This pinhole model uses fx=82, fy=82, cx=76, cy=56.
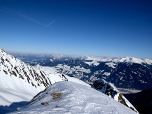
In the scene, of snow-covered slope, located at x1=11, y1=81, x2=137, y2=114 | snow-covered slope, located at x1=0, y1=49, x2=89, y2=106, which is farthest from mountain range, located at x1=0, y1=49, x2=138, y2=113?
snow-covered slope, located at x1=11, y1=81, x2=137, y2=114

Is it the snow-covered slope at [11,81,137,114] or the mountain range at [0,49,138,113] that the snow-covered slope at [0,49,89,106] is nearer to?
the mountain range at [0,49,138,113]

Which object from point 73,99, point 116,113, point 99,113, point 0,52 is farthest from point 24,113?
point 0,52

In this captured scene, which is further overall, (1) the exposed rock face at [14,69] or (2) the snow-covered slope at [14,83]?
(1) the exposed rock face at [14,69]

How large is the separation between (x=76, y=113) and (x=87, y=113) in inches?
42.3

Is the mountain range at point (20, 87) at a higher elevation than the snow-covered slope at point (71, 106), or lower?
lower

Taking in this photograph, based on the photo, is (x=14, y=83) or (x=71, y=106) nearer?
(x=71, y=106)

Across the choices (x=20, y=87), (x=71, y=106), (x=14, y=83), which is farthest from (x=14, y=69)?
(x=71, y=106)

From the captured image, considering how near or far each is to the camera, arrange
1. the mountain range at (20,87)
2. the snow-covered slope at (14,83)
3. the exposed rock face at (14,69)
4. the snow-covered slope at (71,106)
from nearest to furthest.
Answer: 1. the snow-covered slope at (71,106)
2. the mountain range at (20,87)
3. the snow-covered slope at (14,83)
4. the exposed rock face at (14,69)

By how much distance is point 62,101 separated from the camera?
28.7 ft

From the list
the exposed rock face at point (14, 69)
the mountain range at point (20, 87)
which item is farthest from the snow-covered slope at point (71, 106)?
the exposed rock face at point (14, 69)

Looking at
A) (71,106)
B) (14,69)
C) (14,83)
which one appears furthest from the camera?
(14,69)

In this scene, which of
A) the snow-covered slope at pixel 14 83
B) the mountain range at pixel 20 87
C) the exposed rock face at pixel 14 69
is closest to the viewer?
the mountain range at pixel 20 87

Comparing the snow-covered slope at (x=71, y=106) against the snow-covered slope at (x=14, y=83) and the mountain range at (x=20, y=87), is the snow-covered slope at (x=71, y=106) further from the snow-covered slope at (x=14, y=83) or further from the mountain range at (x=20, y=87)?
the snow-covered slope at (x=14, y=83)

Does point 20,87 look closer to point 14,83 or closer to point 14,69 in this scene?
point 14,83
